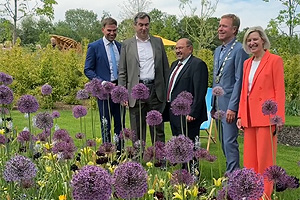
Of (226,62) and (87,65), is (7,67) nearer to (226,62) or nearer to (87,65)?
(87,65)

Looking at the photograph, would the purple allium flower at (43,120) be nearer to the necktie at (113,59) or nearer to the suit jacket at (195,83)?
the suit jacket at (195,83)

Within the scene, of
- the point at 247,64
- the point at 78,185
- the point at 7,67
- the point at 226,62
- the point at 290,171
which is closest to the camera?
the point at 78,185

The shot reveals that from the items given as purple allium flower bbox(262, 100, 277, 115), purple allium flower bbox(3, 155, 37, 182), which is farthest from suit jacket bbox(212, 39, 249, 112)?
purple allium flower bbox(3, 155, 37, 182)

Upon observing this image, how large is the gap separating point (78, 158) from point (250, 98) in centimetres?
200

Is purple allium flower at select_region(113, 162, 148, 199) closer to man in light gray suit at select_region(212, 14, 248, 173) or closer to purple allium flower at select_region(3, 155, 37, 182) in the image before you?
purple allium flower at select_region(3, 155, 37, 182)

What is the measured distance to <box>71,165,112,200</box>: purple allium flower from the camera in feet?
5.25

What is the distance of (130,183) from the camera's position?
1.80m

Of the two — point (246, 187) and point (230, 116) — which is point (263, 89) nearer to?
point (230, 116)

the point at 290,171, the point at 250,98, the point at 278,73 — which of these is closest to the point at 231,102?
the point at 250,98

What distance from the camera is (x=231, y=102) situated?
4.49 meters

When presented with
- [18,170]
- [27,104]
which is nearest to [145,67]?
[27,104]

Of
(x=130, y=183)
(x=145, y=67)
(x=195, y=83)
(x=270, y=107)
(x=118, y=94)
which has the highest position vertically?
(x=145, y=67)

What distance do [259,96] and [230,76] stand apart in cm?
65

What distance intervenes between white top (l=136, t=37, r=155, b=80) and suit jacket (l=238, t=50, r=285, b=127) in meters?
1.50
